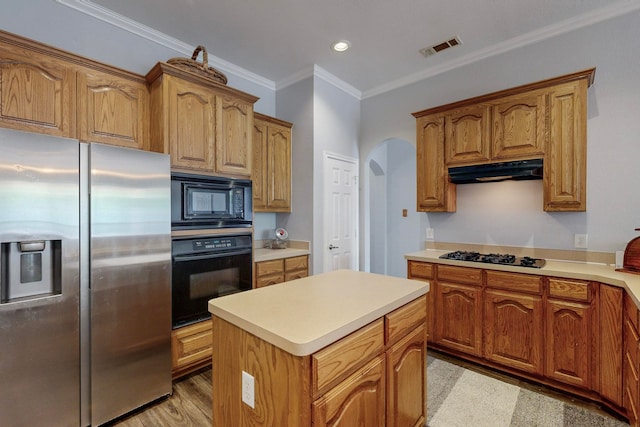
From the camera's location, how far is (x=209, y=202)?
8.32 feet

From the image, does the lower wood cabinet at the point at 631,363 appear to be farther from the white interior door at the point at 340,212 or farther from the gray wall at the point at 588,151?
the white interior door at the point at 340,212

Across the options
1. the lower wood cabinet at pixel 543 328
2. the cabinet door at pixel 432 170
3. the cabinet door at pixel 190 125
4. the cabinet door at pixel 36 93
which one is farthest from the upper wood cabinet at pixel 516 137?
the cabinet door at pixel 36 93

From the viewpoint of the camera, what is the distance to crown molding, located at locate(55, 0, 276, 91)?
7.72 feet

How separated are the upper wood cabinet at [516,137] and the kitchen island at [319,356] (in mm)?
1756

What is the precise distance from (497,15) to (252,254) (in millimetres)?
3039

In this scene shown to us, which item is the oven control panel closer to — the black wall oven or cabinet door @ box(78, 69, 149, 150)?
the black wall oven

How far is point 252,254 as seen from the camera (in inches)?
112

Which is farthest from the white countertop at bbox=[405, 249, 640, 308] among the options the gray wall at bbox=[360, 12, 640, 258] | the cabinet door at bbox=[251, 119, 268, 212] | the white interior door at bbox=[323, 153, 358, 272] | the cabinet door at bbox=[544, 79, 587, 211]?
the cabinet door at bbox=[251, 119, 268, 212]

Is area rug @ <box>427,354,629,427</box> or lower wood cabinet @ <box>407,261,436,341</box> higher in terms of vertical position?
lower wood cabinet @ <box>407,261,436,341</box>

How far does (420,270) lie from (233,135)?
7.30ft

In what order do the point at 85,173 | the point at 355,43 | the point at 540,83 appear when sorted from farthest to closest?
the point at 355,43 → the point at 540,83 → the point at 85,173

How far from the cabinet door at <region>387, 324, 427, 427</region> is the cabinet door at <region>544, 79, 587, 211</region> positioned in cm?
179

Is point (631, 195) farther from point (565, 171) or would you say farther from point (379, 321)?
point (379, 321)

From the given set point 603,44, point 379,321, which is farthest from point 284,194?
point 603,44
